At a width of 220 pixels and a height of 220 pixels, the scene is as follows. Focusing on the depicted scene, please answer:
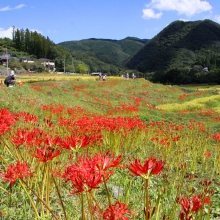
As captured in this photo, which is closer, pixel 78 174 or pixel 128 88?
pixel 78 174

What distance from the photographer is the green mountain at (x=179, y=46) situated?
119 meters

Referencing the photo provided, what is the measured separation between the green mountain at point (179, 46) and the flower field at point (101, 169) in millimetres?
104215

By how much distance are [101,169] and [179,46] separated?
451 ft

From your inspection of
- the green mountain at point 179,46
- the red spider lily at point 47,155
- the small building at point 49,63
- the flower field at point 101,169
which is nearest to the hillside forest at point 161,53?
the green mountain at point 179,46

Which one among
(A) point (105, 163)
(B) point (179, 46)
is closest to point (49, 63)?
(B) point (179, 46)

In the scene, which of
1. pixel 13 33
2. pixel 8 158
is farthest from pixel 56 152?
pixel 13 33

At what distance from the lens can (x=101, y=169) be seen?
145cm

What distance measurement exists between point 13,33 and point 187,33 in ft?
254

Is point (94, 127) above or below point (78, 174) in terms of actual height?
below

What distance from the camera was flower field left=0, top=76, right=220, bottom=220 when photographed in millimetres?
1513

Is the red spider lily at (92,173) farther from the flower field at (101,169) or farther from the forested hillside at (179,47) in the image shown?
the forested hillside at (179,47)

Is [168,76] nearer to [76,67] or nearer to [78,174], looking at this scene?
[76,67]

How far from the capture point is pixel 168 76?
79312mm

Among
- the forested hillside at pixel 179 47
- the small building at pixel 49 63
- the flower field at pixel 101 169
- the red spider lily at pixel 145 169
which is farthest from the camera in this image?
the forested hillside at pixel 179 47
